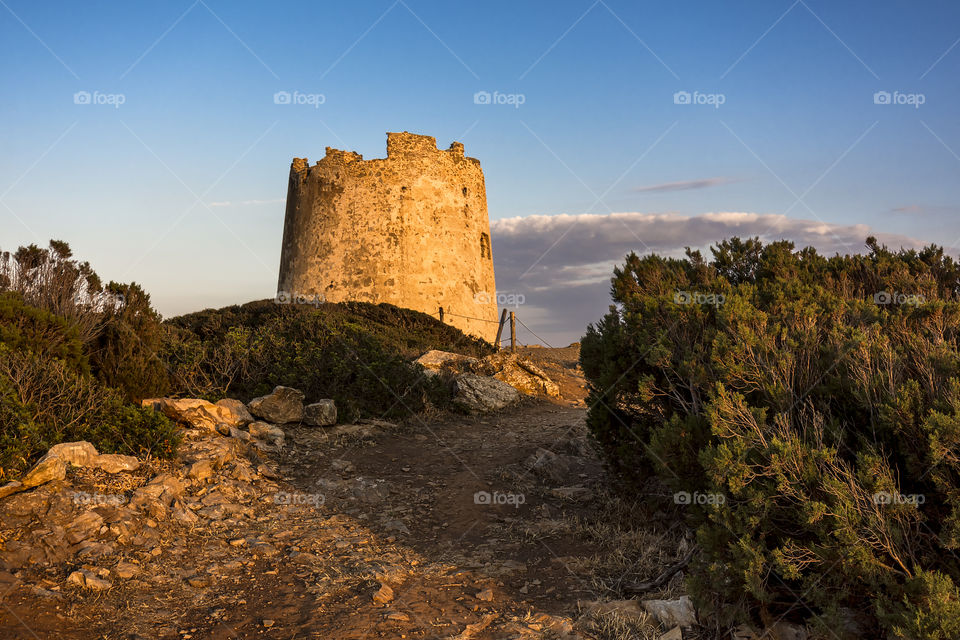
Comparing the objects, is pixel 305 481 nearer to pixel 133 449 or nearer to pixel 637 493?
pixel 133 449

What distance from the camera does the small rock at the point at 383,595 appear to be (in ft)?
15.5

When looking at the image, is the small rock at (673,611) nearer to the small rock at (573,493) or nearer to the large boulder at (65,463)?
the small rock at (573,493)

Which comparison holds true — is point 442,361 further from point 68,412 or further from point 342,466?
point 68,412

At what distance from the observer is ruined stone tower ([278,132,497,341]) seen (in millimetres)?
18844

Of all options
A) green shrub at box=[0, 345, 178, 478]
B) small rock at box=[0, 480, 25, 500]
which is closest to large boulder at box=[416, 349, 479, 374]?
green shrub at box=[0, 345, 178, 478]

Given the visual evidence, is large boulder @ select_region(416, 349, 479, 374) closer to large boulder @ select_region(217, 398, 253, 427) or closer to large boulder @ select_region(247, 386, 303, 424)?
large boulder @ select_region(247, 386, 303, 424)

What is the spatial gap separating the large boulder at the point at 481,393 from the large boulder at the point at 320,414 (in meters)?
2.27

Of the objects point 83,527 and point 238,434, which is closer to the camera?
point 83,527

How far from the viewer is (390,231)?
Result: 18.9 meters

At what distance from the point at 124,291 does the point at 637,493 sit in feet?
25.3

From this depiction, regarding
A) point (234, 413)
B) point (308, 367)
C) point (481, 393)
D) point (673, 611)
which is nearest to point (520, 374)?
point (481, 393)

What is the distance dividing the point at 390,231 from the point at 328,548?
14.0 m

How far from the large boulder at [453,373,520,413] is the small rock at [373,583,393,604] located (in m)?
6.04

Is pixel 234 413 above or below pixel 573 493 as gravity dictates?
above
